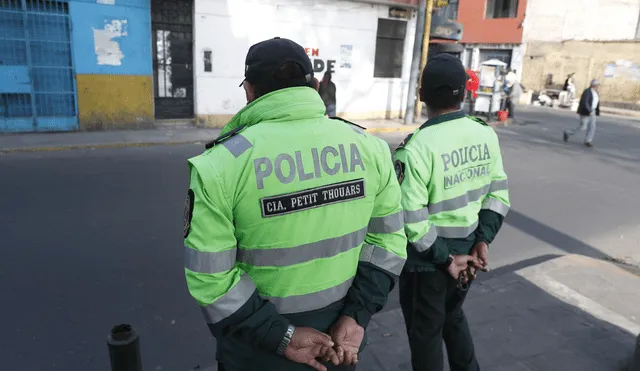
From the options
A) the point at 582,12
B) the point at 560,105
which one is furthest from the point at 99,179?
the point at 582,12

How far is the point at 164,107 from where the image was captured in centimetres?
1298

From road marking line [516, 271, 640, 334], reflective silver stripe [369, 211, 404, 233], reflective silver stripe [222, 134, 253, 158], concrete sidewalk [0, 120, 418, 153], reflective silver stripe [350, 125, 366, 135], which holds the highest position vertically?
reflective silver stripe [350, 125, 366, 135]

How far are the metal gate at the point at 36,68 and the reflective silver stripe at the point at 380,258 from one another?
37.6 ft

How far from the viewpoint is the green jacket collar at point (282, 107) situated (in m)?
1.64

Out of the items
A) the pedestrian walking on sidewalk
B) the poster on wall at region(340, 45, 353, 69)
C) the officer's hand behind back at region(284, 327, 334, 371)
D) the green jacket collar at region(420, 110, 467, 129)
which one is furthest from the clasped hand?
the poster on wall at region(340, 45, 353, 69)

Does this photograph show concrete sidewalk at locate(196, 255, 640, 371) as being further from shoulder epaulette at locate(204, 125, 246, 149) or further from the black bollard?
shoulder epaulette at locate(204, 125, 246, 149)

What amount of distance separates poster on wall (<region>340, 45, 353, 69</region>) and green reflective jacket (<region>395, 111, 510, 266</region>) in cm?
1262

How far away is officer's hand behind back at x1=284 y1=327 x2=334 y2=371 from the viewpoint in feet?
5.41

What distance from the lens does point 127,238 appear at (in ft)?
16.9

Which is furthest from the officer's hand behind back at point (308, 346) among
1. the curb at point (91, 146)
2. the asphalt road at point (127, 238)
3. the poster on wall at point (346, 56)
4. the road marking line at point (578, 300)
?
the poster on wall at point (346, 56)

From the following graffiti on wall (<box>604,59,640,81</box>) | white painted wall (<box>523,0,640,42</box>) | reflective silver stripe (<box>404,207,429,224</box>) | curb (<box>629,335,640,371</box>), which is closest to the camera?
reflective silver stripe (<box>404,207,429,224</box>)

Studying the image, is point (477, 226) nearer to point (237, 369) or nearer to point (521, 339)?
point (521, 339)

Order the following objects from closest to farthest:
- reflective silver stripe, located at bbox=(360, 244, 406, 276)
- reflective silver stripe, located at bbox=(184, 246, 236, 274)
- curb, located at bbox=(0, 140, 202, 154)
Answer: reflective silver stripe, located at bbox=(184, 246, 236, 274), reflective silver stripe, located at bbox=(360, 244, 406, 276), curb, located at bbox=(0, 140, 202, 154)

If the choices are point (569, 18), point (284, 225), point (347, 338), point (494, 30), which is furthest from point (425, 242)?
point (569, 18)
